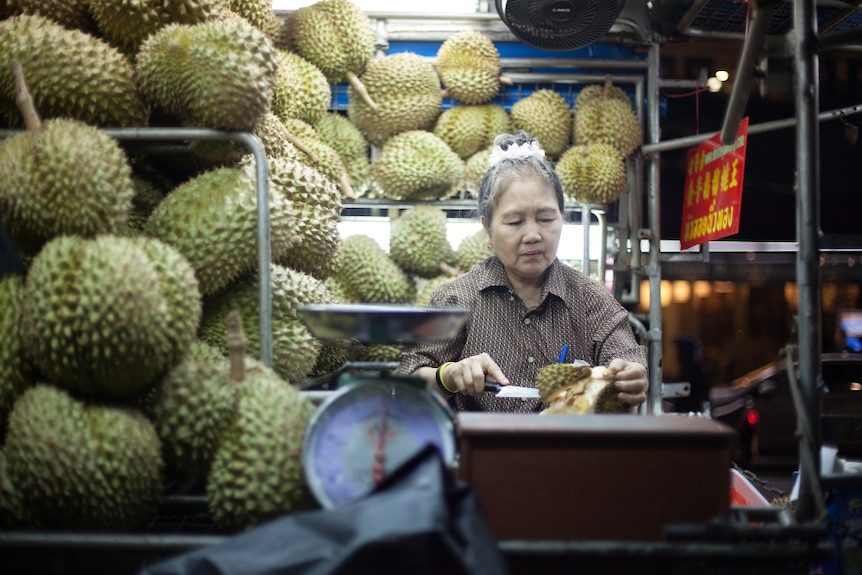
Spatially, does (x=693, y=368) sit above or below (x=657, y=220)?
below

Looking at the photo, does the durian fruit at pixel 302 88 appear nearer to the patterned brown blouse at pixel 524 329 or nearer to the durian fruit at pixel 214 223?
the patterned brown blouse at pixel 524 329

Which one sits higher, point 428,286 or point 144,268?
point 144,268

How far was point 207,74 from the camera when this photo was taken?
199cm

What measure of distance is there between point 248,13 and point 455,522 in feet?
7.73

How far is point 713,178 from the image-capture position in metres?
3.96

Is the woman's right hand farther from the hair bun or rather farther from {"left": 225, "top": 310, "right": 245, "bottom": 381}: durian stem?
the hair bun

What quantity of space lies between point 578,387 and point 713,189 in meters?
2.34

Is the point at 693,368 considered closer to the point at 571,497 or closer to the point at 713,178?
the point at 713,178

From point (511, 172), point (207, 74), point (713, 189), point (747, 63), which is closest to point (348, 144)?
point (511, 172)

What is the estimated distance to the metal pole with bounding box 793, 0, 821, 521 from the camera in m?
1.56

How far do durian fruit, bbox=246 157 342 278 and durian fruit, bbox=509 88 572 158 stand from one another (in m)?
2.14

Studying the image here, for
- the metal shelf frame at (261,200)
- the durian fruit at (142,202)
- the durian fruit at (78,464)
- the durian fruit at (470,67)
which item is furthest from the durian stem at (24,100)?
the durian fruit at (470,67)

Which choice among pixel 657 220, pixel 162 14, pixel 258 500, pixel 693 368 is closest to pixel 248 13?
Result: pixel 162 14

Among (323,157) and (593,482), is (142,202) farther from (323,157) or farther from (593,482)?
(593,482)
